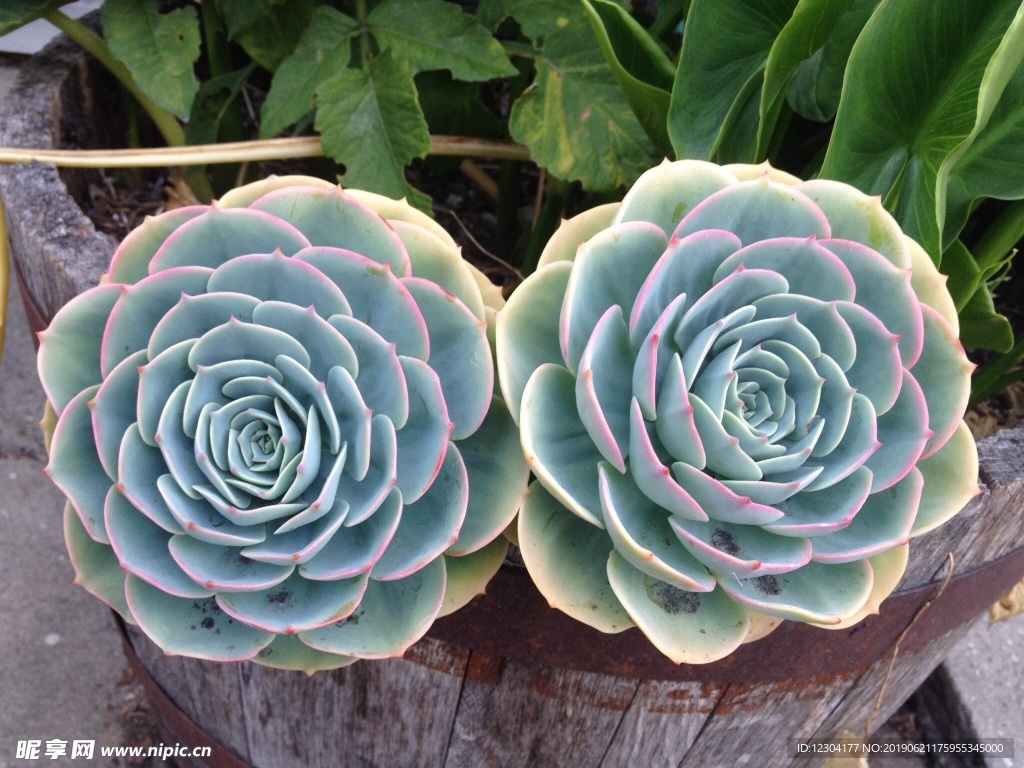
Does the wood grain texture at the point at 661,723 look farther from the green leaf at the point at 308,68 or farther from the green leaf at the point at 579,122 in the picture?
the green leaf at the point at 308,68

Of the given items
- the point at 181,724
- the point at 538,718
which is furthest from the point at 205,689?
the point at 538,718

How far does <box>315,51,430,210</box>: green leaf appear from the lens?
2.48ft

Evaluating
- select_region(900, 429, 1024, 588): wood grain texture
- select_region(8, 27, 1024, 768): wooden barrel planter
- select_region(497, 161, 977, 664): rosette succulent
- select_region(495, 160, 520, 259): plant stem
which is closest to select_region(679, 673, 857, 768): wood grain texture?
→ select_region(8, 27, 1024, 768): wooden barrel planter

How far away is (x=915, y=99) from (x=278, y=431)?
1.52ft

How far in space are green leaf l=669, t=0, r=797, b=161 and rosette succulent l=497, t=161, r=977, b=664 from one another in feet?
0.55

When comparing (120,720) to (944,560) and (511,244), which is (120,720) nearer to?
(511,244)

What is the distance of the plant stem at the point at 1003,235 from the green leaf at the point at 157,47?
0.68 metres

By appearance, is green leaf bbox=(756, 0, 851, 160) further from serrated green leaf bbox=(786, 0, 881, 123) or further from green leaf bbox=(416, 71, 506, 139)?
green leaf bbox=(416, 71, 506, 139)

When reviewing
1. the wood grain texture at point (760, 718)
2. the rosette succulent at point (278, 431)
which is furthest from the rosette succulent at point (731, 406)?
the wood grain texture at point (760, 718)

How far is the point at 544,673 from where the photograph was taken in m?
0.66

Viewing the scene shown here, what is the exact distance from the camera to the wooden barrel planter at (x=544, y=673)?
0.62 m

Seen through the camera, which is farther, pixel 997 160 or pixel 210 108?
pixel 210 108

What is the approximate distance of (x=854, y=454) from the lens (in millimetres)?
442

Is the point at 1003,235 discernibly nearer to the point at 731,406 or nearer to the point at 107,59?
the point at 731,406
